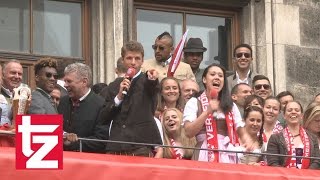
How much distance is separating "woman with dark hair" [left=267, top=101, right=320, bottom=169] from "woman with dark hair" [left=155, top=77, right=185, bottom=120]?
1.12 m

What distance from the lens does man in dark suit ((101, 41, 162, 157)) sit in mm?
10961

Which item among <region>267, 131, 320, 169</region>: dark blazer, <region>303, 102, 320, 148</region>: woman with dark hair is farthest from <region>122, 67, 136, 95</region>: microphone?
<region>303, 102, 320, 148</region>: woman with dark hair

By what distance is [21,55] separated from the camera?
1416 cm

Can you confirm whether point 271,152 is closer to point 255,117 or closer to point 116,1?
point 255,117

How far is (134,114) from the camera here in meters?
11.0

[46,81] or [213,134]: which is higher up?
[46,81]

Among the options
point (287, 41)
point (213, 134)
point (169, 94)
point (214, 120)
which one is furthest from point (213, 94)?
point (287, 41)

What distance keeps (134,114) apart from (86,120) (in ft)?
1.64

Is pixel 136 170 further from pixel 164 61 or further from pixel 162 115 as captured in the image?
pixel 164 61

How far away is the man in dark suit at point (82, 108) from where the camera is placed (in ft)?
36.5

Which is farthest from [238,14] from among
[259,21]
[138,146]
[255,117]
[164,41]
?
[138,146]

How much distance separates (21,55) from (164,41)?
214cm

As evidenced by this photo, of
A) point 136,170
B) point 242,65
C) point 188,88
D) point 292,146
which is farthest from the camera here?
point 242,65

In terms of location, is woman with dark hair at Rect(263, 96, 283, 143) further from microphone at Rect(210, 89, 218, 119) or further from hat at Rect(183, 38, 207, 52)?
hat at Rect(183, 38, 207, 52)
